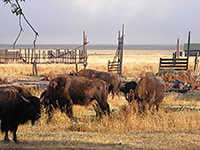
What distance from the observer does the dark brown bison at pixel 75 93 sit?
10430 mm

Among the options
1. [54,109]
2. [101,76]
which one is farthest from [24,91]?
[101,76]

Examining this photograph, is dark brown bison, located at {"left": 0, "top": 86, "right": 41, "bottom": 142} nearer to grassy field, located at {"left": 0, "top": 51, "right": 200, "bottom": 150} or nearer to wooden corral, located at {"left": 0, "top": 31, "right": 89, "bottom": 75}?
grassy field, located at {"left": 0, "top": 51, "right": 200, "bottom": 150}

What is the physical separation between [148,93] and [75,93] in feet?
7.88

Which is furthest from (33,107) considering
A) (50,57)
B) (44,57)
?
(44,57)

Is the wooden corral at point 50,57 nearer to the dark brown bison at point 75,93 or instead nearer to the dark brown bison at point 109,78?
the dark brown bison at point 109,78

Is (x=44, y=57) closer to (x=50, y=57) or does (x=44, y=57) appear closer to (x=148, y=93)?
(x=50, y=57)

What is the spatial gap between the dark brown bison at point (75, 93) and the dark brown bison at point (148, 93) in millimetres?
1074

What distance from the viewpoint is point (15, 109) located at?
7734 mm

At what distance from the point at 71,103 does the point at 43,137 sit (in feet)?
8.86

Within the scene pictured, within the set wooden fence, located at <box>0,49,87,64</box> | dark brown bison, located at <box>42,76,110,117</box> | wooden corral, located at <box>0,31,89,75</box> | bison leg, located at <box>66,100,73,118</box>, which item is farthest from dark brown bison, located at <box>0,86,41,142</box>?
wooden fence, located at <box>0,49,87,64</box>

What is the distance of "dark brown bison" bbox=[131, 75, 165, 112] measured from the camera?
10.4m

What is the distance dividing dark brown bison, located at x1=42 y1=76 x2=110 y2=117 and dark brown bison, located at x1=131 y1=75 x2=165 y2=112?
3.52 feet

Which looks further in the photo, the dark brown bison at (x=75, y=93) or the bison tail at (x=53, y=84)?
the bison tail at (x=53, y=84)

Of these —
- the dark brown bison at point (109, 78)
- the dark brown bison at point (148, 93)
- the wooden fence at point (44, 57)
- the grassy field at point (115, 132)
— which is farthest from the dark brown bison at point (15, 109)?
the wooden fence at point (44, 57)
